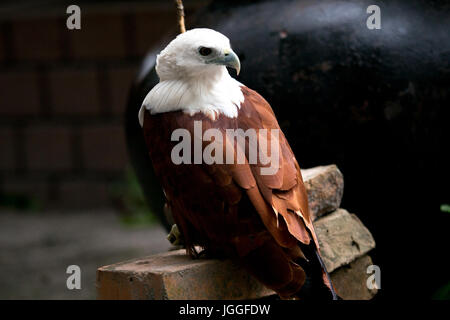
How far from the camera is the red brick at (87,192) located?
198 inches

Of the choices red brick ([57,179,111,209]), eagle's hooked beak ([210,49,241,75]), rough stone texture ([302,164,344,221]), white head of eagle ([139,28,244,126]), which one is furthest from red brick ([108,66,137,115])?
eagle's hooked beak ([210,49,241,75])

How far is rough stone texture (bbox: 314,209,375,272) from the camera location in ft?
6.88

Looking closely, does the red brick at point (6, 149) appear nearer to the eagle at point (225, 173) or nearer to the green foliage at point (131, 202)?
the green foliage at point (131, 202)

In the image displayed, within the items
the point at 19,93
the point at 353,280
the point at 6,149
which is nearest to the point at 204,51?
the point at 353,280

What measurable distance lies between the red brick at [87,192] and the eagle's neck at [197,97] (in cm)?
327

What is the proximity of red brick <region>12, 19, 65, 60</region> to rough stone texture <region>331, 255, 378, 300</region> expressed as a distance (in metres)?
3.30

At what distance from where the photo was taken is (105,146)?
499 centimetres

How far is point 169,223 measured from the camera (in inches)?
95.8

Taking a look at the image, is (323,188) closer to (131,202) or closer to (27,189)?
(131,202)

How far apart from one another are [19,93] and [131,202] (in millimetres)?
1103

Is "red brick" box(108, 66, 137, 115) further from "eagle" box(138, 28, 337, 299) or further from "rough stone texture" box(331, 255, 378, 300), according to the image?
"eagle" box(138, 28, 337, 299)

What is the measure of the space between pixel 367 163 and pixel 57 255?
7.10 ft

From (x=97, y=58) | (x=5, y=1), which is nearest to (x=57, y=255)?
(x=97, y=58)

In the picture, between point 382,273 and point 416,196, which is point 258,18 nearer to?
point 416,196
